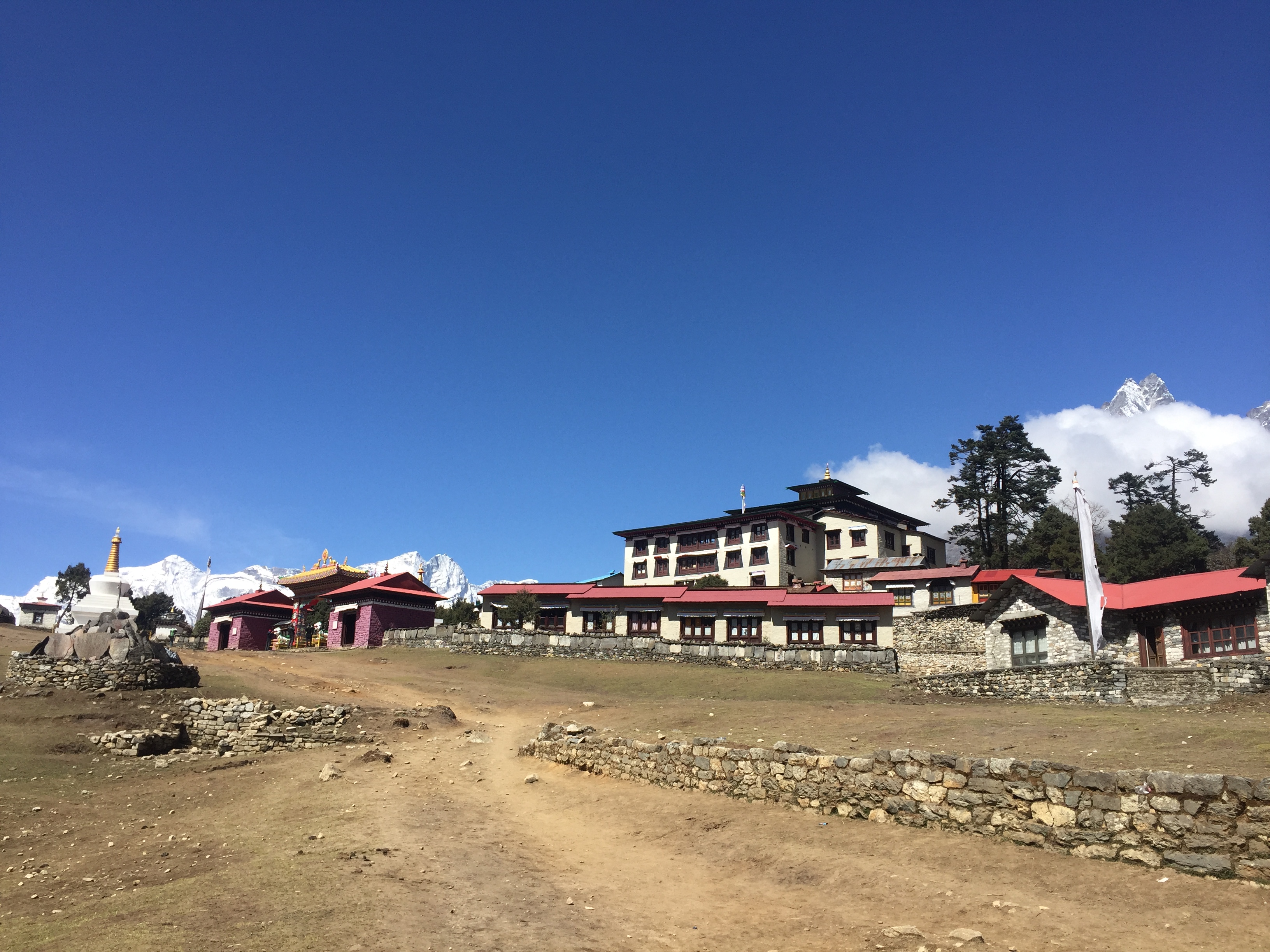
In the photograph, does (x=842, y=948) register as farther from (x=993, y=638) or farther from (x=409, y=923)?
(x=993, y=638)

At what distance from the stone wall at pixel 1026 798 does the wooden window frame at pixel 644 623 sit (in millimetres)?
38310

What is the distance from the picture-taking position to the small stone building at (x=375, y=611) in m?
60.3

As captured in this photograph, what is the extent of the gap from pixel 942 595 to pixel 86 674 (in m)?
50.6

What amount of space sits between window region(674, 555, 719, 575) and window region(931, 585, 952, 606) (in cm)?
2373

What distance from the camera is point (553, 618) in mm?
62719

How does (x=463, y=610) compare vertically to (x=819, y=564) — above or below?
below

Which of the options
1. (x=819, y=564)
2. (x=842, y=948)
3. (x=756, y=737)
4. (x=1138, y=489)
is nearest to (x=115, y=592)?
(x=756, y=737)

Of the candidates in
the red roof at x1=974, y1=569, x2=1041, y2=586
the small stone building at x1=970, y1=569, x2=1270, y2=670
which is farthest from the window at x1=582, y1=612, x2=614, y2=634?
the small stone building at x1=970, y1=569, x2=1270, y2=670

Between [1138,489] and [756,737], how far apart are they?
75.4 m

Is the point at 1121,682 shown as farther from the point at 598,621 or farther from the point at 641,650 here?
the point at 598,621

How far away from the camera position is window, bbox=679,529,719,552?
77625 mm

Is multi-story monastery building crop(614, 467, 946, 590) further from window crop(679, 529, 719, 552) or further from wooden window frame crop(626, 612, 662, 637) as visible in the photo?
wooden window frame crop(626, 612, 662, 637)

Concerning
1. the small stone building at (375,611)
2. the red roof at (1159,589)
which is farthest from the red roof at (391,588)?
the red roof at (1159,589)

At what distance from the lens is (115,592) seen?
116ft
